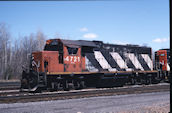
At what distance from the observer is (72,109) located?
9539 millimetres

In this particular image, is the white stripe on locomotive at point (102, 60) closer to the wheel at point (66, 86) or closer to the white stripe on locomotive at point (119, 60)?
the white stripe on locomotive at point (119, 60)

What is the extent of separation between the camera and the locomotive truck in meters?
16.4

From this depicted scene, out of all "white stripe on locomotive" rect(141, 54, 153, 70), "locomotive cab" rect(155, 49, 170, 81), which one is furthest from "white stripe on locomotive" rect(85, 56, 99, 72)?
"locomotive cab" rect(155, 49, 170, 81)

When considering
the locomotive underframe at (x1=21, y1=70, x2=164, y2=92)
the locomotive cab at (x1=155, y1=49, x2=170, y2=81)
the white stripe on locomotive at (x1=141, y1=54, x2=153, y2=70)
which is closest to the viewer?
the locomotive underframe at (x1=21, y1=70, x2=164, y2=92)

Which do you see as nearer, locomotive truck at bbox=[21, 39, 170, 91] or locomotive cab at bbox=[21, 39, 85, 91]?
locomotive cab at bbox=[21, 39, 85, 91]

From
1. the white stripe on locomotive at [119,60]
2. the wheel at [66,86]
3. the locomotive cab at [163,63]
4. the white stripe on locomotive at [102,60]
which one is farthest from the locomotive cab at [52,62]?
the locomotive cab at [163,63]

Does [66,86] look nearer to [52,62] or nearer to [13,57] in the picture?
[52,62]

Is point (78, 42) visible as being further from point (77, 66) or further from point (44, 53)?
point (44, 53)

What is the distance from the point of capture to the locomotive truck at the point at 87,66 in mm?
16375

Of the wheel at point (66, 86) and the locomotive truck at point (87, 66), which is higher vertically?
the locomotive truck at point (87, 66)

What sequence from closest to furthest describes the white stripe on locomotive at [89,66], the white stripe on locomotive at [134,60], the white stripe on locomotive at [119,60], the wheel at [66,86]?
1. the wheel at [66,86]
2. the white stripe on locomotive at [89,66]
3. the white stripe on locomotive at [119,60]
4. the white stripe on locomotive at [134,60]

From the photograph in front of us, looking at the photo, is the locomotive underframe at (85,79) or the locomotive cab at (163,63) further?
the locomotive cab at (163,63)

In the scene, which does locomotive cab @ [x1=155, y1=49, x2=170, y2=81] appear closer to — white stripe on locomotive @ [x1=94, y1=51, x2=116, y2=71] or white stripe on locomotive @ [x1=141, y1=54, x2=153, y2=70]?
white stripe on locomotive @ [x1=141, y1=54, x2=153, y2=70]

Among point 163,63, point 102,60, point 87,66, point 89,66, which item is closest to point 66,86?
point 87,66
